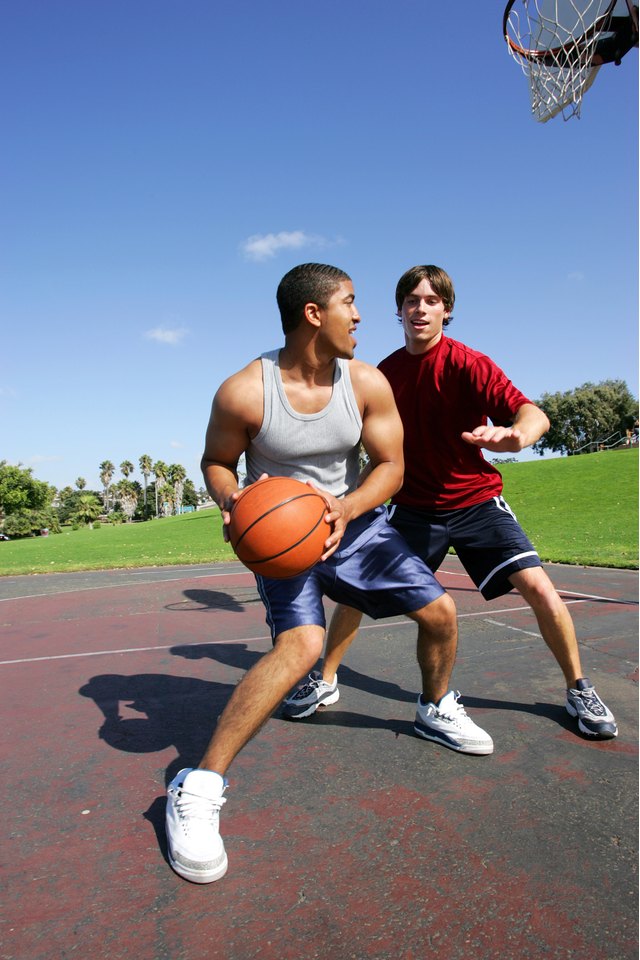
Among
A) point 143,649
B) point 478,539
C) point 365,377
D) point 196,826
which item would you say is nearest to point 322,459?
point 365,377

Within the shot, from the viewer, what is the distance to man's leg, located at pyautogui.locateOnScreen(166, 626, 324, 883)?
2.38 metres

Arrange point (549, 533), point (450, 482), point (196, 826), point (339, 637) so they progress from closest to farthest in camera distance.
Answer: point (196, 826), point (450, 482), point (339, 637), point (549, 533)

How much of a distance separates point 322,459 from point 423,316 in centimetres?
125

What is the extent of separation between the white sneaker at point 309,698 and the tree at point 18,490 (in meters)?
74.6

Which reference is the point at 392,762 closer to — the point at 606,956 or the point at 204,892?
the point at 204,892

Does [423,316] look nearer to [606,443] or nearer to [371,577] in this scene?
[371,577]

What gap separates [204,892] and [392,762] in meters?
1.22

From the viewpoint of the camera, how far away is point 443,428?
13.0 feet

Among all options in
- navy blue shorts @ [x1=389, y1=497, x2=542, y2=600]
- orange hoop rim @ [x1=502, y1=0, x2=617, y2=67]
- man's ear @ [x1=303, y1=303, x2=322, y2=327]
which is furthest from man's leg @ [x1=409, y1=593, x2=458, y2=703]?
orange hoop rim @ [x1=502, y1=0, x2=617, y2=67]

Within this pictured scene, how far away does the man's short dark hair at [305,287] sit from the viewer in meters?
3.04

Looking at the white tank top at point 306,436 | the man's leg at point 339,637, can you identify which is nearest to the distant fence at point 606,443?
the man's leg at point 339,637

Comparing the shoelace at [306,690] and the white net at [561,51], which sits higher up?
the white net at [561,51]

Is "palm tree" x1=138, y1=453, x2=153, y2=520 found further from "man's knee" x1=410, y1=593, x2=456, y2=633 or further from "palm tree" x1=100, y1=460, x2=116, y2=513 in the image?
"man's knee" x1=410, y1=593, x2=456, y2=633

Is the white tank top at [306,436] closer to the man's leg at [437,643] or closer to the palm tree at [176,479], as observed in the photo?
the man's leg at [437,643]
